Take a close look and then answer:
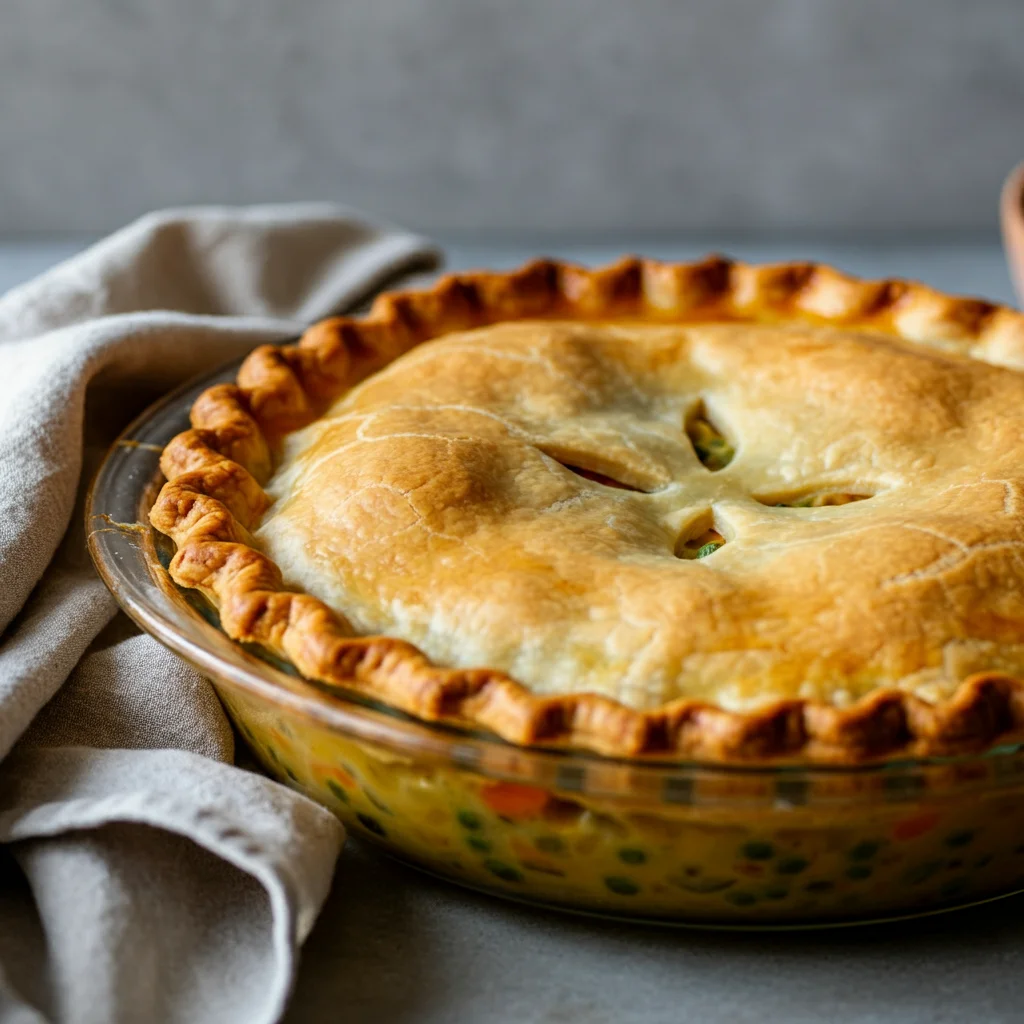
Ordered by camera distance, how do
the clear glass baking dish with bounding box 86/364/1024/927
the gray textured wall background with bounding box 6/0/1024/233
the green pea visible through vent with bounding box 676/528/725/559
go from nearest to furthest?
the clear glass baking dish with bounding box 86/364/1024/927 → the green pea visible through vent with bounding box 676/528/725/559 → the gray textured wall background with bounding box 6/0/1024/233

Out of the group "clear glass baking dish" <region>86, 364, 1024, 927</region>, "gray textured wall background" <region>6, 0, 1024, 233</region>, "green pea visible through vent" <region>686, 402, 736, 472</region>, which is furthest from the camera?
"gray textured wall background" <region>6, 0, 1024, 233</region>

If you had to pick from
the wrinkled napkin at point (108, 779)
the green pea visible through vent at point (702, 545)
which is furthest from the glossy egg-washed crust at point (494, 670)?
the green pea visible through vent at point (702, 545)

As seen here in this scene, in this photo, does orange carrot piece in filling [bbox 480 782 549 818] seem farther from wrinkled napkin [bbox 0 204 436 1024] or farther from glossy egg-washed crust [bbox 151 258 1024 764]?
wrinkled napkin [bbox 0 204 436 1024]

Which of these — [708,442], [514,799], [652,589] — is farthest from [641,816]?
[708,442]

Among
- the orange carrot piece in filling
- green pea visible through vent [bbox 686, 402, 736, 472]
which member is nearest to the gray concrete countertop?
the orange carrot piece in filling

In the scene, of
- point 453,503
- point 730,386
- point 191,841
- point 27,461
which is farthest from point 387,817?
point 730,386

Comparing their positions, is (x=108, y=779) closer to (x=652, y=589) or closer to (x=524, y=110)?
(x=652, y=589)
